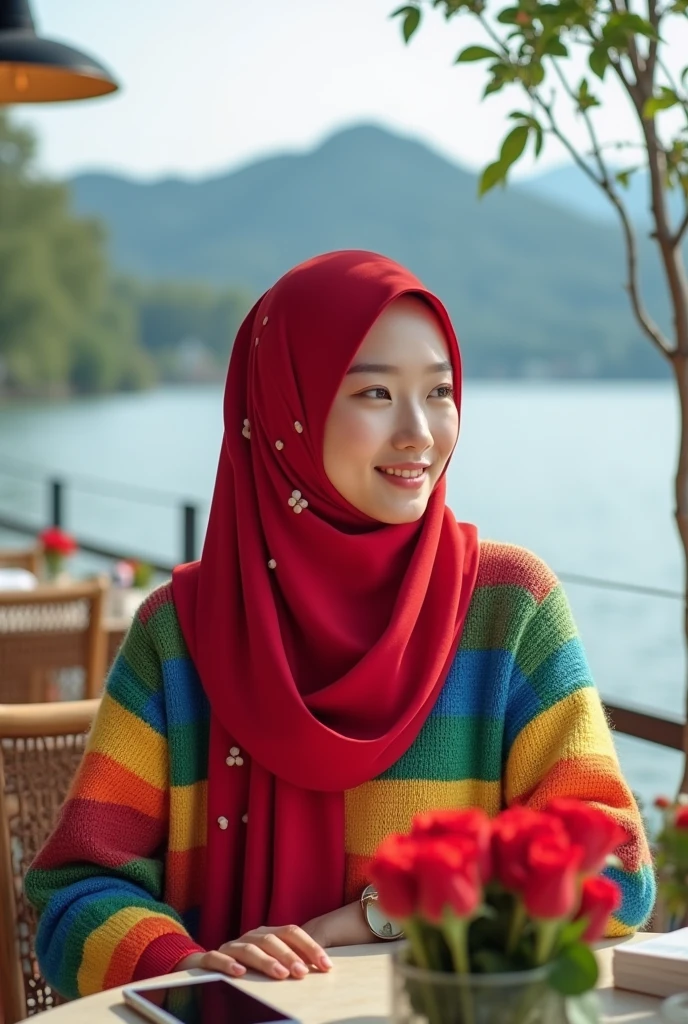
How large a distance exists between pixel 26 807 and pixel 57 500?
5.96m

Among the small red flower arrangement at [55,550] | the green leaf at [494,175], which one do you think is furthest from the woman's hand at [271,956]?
the small red flower arrangement at [55,550]

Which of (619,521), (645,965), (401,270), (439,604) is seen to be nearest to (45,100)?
(401,270)

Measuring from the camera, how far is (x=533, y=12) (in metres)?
2.02

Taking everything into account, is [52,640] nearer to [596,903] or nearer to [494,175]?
[494,175]

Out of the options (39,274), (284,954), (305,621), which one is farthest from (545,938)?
(39,274)

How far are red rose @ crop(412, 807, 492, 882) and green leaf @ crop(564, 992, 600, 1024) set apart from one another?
0.32 feet

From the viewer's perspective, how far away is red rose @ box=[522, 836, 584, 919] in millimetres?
831

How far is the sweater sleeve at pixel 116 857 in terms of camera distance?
1541 mm

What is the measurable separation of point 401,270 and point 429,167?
5468 cm

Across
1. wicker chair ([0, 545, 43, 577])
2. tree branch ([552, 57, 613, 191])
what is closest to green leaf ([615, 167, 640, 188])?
tree branch ([552, 57, 613, 191])

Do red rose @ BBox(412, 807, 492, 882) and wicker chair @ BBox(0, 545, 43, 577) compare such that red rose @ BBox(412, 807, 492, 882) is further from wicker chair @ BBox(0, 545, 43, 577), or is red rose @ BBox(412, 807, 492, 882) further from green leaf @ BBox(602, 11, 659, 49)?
wicker chair @ BBox(0, 545, 43, 577)

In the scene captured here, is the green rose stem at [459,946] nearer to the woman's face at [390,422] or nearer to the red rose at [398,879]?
the red rose at [398,879]

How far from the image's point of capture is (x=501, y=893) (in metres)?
0.89

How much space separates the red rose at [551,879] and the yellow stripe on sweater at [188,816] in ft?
3.00
